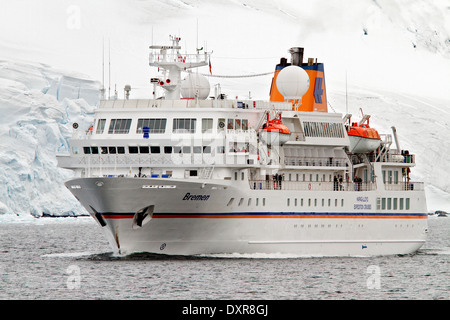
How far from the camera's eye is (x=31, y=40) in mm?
170750

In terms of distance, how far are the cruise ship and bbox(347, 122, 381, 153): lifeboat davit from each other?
6 centimetres

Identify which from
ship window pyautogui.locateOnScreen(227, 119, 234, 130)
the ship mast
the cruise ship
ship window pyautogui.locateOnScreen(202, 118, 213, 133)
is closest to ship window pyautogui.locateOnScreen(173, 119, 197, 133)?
the cruise ship

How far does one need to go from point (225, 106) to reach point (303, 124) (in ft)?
15.0

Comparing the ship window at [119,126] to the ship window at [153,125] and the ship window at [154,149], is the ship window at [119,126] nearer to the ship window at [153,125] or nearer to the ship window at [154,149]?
the ship window at [153,125]

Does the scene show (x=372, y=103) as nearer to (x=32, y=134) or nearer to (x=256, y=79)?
(x=256, y=79)

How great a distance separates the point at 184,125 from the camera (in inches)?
1608

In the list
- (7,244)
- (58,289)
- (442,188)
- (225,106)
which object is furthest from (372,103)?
(58,289)

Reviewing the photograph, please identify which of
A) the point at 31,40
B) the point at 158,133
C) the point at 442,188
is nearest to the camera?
the point at 158,133

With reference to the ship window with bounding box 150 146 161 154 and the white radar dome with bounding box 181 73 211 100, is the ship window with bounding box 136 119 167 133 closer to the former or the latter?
the ship window with bounding box 150 146 161 154

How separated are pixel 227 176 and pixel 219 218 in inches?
76.3

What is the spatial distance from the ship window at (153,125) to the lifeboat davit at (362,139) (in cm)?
1062

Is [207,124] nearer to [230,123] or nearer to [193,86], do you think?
[230,123]

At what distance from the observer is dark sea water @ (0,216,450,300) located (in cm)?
3195

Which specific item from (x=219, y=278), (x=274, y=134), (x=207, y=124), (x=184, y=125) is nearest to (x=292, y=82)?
(x=274, y=134)
